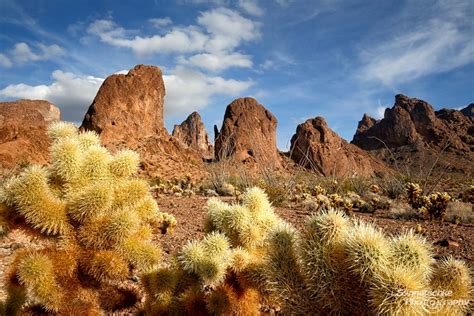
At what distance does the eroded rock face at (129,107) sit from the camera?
22.8m

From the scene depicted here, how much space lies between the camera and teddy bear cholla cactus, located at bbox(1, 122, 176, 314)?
8.64 feet

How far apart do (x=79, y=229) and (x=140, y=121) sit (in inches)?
898

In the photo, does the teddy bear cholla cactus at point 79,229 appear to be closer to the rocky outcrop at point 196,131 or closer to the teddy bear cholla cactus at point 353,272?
the teddy bear cholla cactus at point 353,272

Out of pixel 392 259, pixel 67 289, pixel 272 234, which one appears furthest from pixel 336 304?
pixel 67 289

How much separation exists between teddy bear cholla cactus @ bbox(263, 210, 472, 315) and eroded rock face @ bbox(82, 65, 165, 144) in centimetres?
2137

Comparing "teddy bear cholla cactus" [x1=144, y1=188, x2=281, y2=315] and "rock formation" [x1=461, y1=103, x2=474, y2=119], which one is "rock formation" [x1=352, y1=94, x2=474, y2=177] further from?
"teddy bear cholla cactus" [x1=144, y1=188, x2=281, y2=315]

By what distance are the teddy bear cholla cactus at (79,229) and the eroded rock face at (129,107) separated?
65.9 feet

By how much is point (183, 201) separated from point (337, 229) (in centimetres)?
761

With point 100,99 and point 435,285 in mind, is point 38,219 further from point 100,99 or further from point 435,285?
point 100,99

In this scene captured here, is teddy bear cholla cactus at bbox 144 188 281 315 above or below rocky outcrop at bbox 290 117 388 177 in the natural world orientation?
below

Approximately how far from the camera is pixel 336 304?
199 cm

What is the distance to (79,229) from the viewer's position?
9.25ft

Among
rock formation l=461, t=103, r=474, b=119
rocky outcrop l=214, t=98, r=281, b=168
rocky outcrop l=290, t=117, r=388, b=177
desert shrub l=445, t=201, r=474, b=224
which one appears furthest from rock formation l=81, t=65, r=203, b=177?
rock formation l=461, t=103, r=474, b=119

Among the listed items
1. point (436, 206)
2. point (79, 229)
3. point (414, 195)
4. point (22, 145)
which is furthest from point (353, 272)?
point (22, 145)
